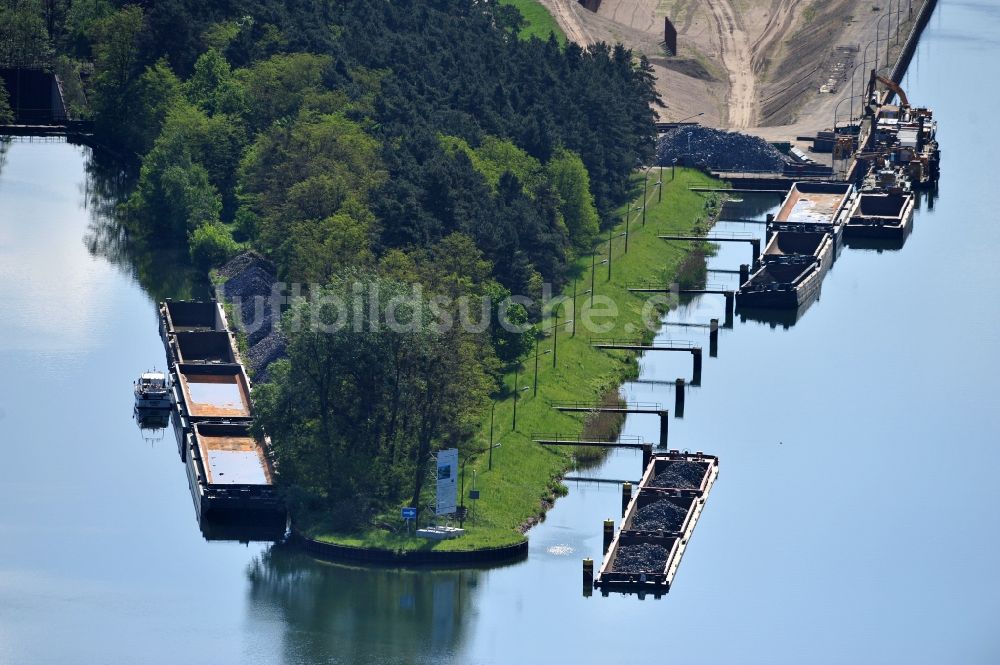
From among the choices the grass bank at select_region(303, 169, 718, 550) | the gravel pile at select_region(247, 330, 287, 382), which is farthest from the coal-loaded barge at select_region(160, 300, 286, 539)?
the grass bank at select_region(303, 169, 718, 550)

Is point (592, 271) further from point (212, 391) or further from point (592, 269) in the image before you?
point (212, 391)

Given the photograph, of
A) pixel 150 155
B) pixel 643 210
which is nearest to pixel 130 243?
pixel 150 155

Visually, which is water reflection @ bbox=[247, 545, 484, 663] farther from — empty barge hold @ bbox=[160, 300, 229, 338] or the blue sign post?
empty barge hold @ bbox=[160, 300, 229, 338]

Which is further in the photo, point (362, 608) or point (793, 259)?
point (793, 259)

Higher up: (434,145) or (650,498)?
(434,145)

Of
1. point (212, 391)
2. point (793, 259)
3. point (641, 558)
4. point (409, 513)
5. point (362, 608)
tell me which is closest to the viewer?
point (362, 608)

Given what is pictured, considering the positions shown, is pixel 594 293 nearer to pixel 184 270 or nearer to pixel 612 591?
pixel 184 270

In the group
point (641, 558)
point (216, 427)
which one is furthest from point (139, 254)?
point (641, 558)

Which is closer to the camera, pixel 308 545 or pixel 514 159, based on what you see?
pixel 308 545
